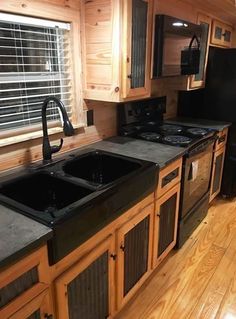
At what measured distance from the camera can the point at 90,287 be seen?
133 cm

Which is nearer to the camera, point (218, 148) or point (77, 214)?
point (77, 214)

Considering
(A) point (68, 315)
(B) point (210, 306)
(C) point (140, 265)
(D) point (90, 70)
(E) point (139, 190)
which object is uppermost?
(D) point (90, 70)

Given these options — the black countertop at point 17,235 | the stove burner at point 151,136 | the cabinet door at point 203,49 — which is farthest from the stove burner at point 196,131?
the black countertop at point 17,235

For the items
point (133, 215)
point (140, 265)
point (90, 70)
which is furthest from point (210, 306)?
point (90, 70)

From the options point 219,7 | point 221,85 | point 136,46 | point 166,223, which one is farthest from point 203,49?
point 166,223

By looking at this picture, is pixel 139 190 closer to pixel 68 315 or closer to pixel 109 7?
pixel 68 315

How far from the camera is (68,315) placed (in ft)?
4.01

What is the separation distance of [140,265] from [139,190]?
56 centimetres

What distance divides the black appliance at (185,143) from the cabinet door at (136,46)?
1.29 ft

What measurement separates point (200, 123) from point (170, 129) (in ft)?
1.69

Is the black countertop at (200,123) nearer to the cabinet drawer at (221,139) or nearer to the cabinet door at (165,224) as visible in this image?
the cabinet drawer at (221,139)

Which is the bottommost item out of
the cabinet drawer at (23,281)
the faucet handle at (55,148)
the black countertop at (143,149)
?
the cabinet drawer at (23,281)

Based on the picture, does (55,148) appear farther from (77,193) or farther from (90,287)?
(90,287)

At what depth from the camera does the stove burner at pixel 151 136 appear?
2.26 meters
